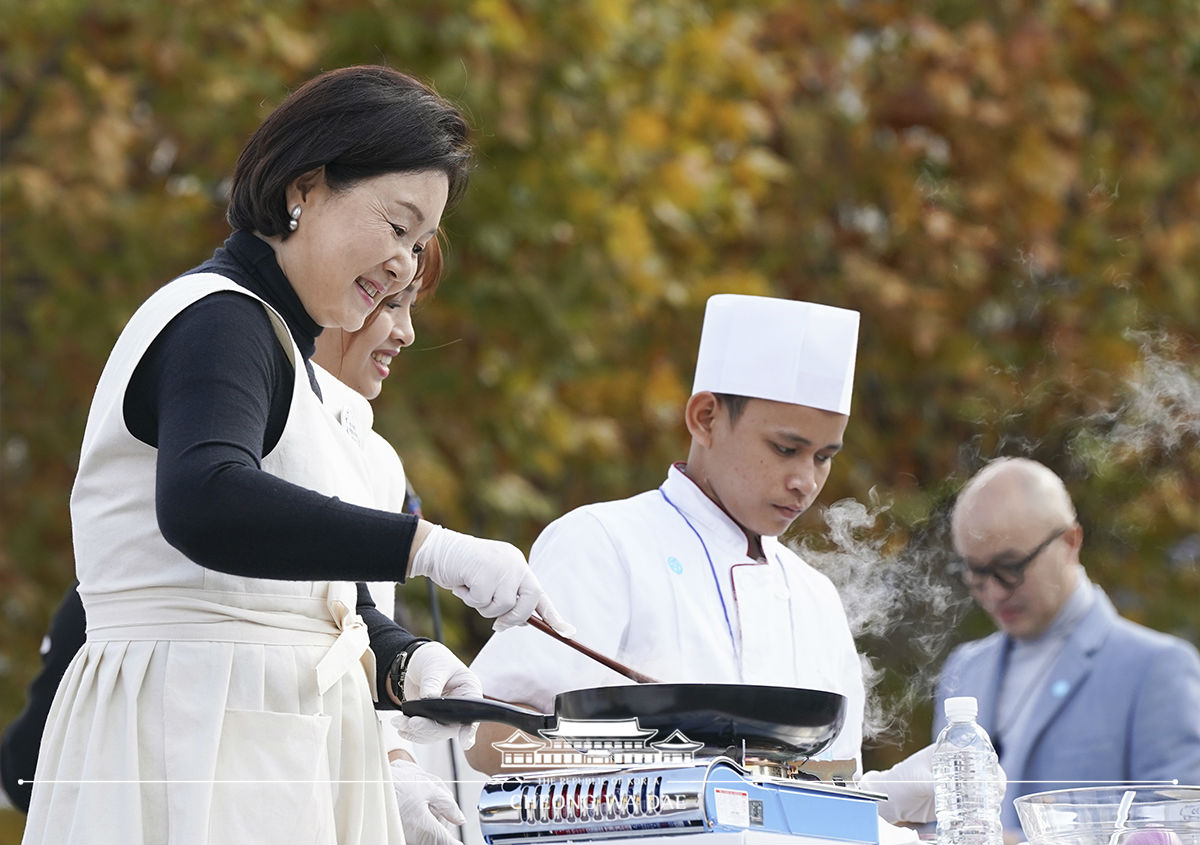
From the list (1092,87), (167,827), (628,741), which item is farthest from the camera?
(1092,87)

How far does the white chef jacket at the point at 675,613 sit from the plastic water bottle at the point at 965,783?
78 centimetres

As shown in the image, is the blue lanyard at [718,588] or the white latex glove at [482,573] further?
the blue lanyard at [718,588]

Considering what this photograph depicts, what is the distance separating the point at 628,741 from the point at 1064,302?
7.73 m

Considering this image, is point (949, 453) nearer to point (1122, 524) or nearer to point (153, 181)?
point (1122, 524)

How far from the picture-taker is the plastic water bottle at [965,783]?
2.62 m

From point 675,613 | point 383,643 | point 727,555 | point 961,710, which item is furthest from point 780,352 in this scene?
point 383,643

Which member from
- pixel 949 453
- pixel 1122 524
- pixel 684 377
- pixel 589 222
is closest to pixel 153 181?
pixel 589 222

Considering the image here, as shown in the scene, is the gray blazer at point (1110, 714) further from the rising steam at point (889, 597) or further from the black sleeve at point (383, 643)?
the black sleeve at point (383, 643)

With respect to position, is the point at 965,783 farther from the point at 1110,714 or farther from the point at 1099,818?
the point at 1110,714

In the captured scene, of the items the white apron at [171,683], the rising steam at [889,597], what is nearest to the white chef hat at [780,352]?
the rising steam at [889,597]

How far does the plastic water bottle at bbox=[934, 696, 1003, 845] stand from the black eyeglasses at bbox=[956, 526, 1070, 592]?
224cm

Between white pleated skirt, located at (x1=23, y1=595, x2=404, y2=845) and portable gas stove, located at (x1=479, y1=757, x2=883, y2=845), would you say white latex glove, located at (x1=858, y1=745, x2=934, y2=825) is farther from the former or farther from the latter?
white pleated skirt, located at (x1=23, y1=595, x2=404, y2=845)

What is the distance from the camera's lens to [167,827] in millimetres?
2248

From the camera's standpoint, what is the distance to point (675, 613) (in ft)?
12.1
